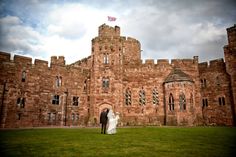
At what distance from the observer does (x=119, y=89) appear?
3372 cm

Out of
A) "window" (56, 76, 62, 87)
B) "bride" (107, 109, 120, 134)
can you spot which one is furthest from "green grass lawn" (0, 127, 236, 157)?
"window" (56, 76, 62, 87)

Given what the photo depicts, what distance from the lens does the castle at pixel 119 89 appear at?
96.2ft

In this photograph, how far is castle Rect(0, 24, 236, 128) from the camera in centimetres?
2931

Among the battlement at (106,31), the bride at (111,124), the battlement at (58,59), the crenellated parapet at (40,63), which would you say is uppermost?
the battlement at (106,31)

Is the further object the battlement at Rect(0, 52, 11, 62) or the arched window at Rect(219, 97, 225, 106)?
the arched window at Rect(219, 97, 225, 106)

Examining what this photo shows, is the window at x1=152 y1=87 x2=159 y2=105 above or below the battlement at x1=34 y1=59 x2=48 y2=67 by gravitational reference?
below

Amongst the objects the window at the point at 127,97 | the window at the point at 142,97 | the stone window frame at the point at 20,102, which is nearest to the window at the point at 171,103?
the window at the point at 142,97

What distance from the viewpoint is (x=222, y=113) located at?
105 ft

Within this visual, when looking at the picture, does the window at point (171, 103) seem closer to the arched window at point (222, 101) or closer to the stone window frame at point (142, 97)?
the stone window frame at point (142, 97)

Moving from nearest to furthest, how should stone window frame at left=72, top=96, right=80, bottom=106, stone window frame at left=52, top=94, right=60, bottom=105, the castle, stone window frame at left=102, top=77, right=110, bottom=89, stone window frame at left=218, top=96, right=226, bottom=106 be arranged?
the castle < stone window frame at left=52, top=94, right=60, bottom=105 < stone window frame at left=218, top=96, right=226, bottom=106 < stone window frame at left=102, top=77, right=110, bottom=89 < stone window frame at left=72, top=96, right=80, bottom=106

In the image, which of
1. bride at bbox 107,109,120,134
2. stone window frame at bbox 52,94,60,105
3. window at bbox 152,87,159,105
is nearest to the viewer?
bride at bbox 107,109,120,134

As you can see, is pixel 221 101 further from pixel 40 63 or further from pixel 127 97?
pixel 40 63

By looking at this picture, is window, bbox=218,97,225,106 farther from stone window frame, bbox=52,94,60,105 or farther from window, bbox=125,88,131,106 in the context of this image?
stone window frame, bbox=52,94,60,105

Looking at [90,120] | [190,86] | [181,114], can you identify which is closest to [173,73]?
[190,86]
